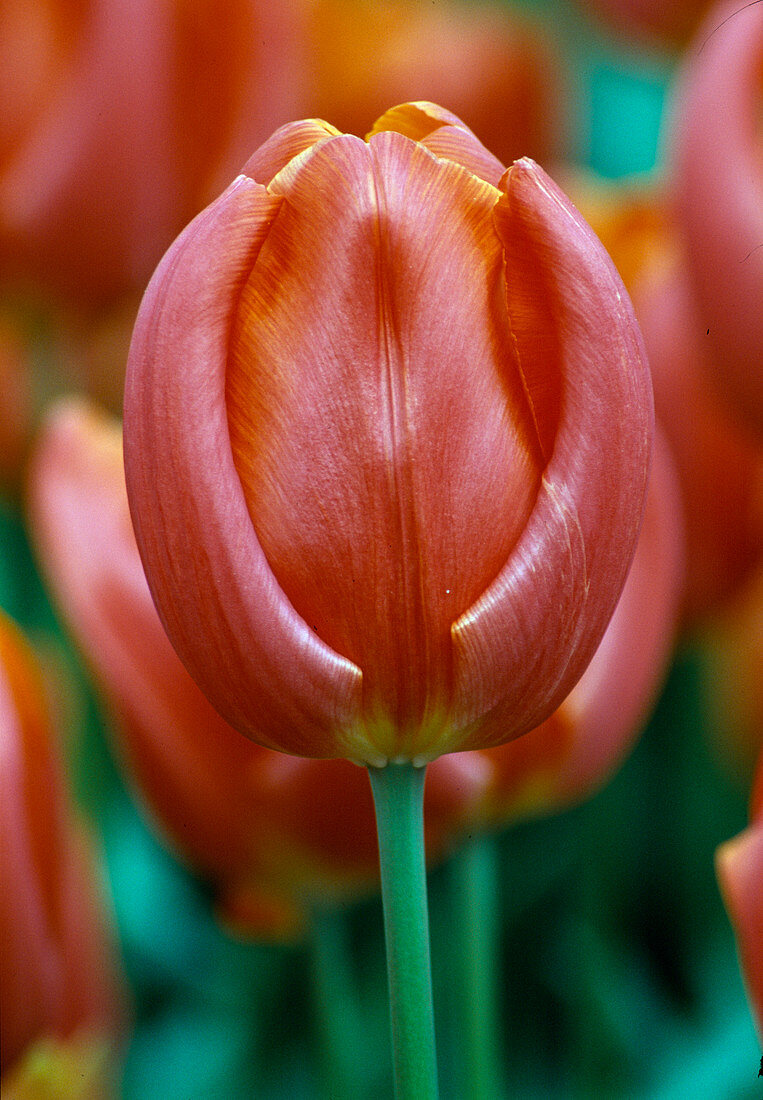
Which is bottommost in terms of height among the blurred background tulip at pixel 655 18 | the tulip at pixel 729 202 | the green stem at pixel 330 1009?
the green stem at pixel 330 1009

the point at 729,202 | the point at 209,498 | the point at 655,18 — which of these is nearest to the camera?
the point at 209,498

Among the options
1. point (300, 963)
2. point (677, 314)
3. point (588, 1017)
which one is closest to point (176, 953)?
point (300, 963)

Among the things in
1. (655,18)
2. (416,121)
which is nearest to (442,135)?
(416,121)

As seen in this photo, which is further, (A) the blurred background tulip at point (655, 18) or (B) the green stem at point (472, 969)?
(A) the blurred background tulip at point (655, 18)

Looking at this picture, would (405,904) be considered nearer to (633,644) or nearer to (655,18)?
(633,644)

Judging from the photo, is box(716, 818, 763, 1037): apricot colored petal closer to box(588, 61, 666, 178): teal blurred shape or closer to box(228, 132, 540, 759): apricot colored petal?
box(228, 132, 540, 759): apricot colored petal

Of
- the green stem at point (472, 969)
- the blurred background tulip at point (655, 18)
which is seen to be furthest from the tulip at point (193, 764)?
the blurred background tulip at point (655, 18)

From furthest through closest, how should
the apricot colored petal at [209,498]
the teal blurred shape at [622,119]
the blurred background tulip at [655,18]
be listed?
the teal blurred shape at [622,119] → the blurred background tulip at [655,18] → the apricot colored petal at [209,498]

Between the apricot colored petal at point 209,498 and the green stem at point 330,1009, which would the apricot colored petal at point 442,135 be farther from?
the green stem at point 330,1009

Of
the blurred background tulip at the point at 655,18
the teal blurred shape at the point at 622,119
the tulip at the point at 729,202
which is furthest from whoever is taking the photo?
the teal blurred shape at the point at 622,119
